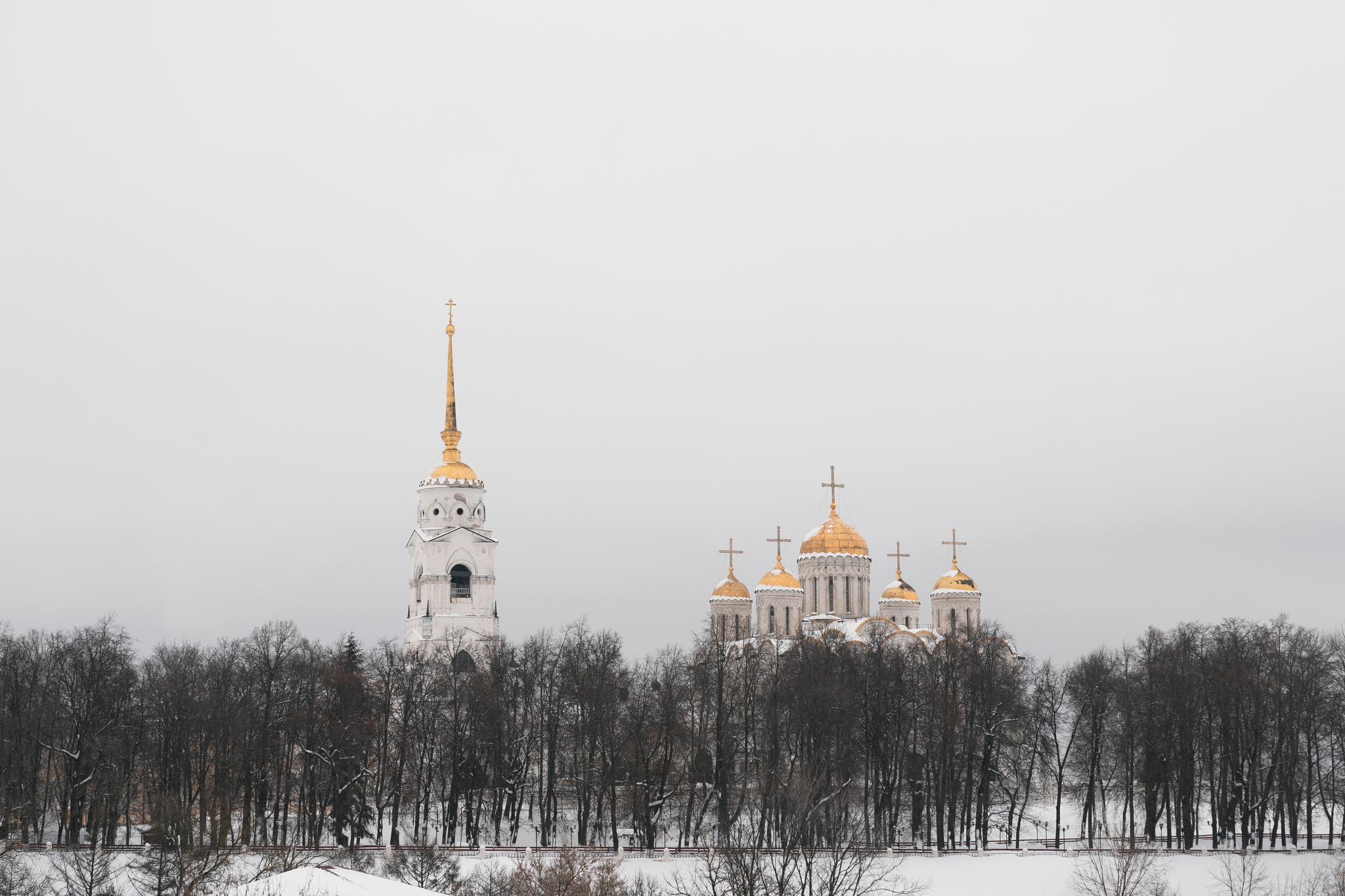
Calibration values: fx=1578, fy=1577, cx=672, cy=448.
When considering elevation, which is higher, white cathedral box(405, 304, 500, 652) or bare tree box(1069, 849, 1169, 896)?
white cathedral box(405, 304, 500, 652)

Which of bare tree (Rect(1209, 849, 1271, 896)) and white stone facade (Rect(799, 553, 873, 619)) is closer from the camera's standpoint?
bare tree (Rect(1209, 849, 1271, 896))

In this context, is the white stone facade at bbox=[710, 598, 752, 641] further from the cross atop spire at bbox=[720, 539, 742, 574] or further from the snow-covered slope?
the snow-covered slope

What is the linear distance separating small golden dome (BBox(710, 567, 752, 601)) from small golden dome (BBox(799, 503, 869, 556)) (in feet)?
14.8

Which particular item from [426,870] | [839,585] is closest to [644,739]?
[426,870]

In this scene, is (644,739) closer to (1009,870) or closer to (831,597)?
(1009,870)

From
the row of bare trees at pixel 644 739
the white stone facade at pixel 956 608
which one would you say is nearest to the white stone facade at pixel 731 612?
the white stone facade at pixel 956 608

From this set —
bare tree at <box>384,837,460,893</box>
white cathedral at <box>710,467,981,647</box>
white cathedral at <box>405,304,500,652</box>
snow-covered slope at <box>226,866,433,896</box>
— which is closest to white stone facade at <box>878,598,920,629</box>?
white cathedral at <box>710,467,981,647</box>

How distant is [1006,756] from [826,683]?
826cm

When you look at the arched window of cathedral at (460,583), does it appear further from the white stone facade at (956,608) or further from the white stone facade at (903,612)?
the white stone facade at (956,608)

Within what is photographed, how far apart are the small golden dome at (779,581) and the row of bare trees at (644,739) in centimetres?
2571

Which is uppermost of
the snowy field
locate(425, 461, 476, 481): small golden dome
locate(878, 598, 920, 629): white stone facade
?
locate(425, 461, 476, 481): small golden dome

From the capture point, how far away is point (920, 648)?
218 ft

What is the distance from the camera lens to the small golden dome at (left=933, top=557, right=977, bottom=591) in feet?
284

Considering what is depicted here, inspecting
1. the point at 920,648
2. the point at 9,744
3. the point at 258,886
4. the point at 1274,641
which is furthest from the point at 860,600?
the point at 258,886
